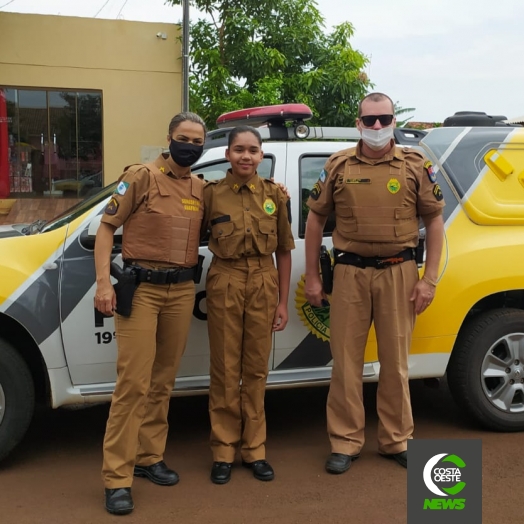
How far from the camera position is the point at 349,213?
11.1 ft

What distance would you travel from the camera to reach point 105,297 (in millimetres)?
2938

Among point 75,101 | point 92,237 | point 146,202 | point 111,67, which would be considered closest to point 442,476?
point 146,202

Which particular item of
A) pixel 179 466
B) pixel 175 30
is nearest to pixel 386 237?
pixel 179 466

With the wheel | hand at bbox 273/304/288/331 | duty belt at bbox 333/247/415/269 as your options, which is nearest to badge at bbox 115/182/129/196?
hand at bbox 273/304/288/331

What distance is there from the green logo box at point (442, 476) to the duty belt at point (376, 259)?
1.26 m

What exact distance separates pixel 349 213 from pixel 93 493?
194 cm

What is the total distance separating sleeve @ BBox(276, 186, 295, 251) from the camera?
333cm

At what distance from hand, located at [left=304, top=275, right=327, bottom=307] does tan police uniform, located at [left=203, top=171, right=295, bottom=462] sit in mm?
235

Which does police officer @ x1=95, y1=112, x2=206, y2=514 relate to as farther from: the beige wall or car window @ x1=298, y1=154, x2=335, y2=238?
the beige wall

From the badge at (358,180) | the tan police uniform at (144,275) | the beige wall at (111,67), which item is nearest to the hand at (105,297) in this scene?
the tan police uniform at (144,275)

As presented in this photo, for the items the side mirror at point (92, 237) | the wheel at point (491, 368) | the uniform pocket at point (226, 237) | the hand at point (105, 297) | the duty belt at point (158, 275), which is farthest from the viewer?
the wheel at point (491, 368)

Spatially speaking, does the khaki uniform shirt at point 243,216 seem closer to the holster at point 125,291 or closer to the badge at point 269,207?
the badge at point 269,207

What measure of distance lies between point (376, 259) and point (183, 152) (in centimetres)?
116

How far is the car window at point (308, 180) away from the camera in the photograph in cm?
371
